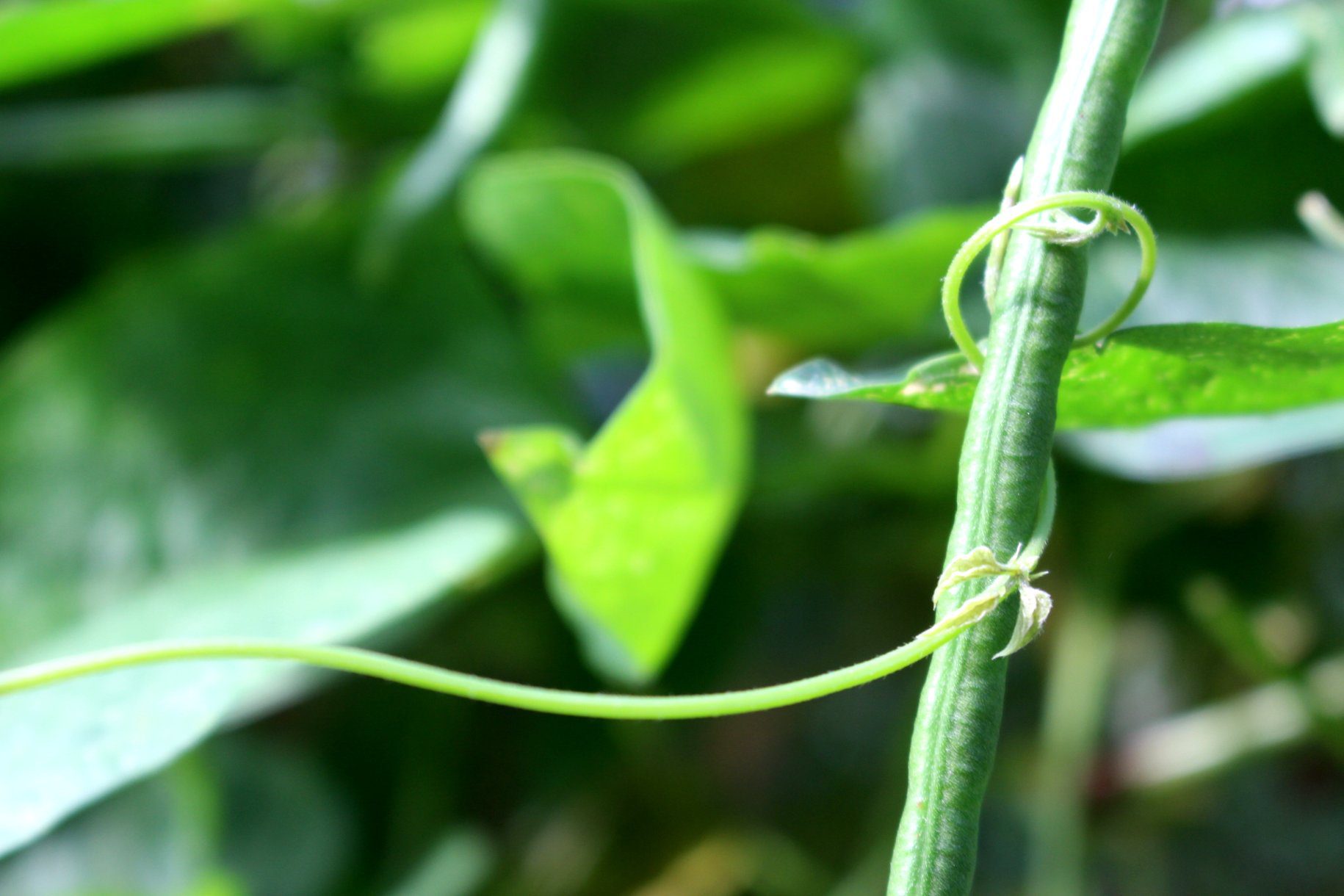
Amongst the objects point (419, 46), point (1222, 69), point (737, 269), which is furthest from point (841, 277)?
point (419, 46)

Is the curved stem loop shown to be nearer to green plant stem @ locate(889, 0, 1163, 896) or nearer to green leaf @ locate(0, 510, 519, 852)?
green plant stem @ locate(889, 0, 1163, 896)

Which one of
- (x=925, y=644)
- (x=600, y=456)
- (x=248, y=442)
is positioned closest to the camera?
(x=925, y=644)

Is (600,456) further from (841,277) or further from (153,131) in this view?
(153,131)

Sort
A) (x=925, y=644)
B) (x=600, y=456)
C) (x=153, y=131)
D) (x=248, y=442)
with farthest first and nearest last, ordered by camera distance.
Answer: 1. (x=153, y=131)
2. (x=248, y=442)
3. (x=600, y=456)
4. (x=925, y=644)

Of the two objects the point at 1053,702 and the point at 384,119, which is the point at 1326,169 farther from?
the point at 384,119

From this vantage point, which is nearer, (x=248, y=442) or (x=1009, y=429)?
(x=1009, y=429)

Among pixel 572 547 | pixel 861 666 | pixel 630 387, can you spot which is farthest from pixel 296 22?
pixel 861 666

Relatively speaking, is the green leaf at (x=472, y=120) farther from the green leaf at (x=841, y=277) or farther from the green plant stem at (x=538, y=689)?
the green plant stem at (x=538, y=689)

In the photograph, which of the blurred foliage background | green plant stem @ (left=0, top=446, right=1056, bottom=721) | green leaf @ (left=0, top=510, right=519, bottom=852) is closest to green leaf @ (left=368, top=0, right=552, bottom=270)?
the blurred foliage background
